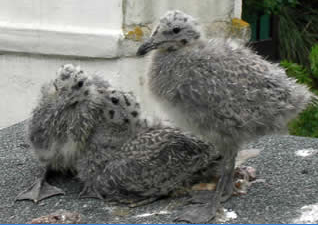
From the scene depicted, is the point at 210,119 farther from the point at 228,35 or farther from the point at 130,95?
the point at 228,35

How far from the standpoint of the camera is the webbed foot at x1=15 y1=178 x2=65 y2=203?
320cm

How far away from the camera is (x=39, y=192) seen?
3234 mm

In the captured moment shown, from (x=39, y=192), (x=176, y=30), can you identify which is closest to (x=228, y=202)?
(x=176, y=30)

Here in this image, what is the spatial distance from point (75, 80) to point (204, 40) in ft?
2.25

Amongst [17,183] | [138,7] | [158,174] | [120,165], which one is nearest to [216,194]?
[158,174]

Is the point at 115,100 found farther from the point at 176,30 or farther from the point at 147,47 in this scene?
the point at 176,30

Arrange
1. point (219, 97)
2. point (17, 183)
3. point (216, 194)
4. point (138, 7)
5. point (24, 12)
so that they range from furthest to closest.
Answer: point (24, 12)
point (138, 7)
point (17, 183)
point (216, 194)
point (219, 97)

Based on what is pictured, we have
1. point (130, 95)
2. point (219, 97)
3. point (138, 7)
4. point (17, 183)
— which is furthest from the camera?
point (138, 7)

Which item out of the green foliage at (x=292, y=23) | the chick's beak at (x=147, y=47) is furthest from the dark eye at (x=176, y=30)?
the green foliage at (x=292, y=23)

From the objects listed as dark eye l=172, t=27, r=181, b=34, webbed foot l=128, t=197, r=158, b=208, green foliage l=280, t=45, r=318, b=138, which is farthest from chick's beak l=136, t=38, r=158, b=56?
green foliage l=280, t=45, r=318, b=138

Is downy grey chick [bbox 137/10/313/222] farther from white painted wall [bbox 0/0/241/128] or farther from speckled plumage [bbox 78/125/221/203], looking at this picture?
white painted wall [bbox 0/0/241/128]

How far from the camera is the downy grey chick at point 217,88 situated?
9.08 ft

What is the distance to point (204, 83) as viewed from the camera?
9.13ft

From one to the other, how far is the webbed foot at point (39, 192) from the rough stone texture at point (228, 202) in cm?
3
